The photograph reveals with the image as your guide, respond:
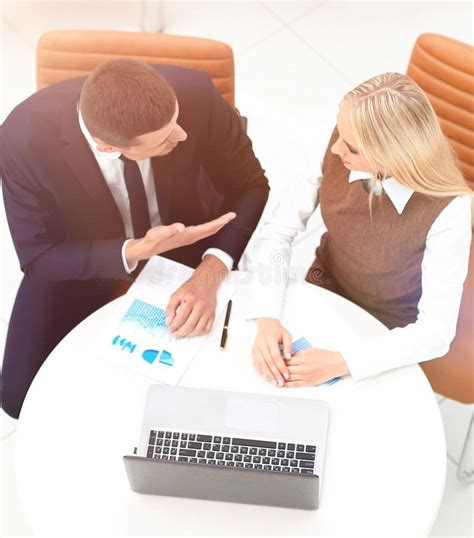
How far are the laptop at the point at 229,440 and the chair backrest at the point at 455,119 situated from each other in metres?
0.48

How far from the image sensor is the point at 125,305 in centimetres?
224

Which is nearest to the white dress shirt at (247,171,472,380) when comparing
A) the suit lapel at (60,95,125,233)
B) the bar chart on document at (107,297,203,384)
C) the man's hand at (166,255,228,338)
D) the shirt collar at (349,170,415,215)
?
the shirt collar at (349,170,415,215)

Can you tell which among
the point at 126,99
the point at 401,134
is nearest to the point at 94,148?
the point at 126,99

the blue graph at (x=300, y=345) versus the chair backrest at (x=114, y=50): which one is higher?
the chair backrest at (x=114, y=50)

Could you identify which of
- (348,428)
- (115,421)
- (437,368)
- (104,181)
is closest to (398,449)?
(348,428)

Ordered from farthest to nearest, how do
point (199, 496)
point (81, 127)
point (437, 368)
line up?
point (437, 368)
point (81, 127)
point (199, 496)

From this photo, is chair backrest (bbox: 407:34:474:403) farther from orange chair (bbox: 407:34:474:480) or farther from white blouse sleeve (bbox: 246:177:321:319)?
white blouse sleeve (bbox: 246:177:321:319)

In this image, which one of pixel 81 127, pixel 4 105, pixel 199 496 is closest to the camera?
pixel 199 496

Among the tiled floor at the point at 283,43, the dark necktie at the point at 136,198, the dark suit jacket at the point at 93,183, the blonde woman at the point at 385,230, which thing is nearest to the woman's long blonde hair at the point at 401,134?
the blonde woman at the point at 385,230

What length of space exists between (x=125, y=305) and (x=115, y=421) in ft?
1.08

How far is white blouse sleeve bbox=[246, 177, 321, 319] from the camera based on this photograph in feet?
7.44

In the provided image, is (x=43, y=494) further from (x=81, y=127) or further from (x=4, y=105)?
(x=4, y=105)

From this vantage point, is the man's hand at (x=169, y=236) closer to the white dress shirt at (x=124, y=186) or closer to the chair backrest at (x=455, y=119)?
the white dress shirt at (x=124, y=186)

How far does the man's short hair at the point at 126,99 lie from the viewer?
1.99 m
